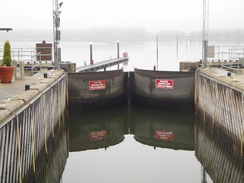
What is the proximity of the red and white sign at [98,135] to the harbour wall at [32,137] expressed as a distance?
67.4 inches

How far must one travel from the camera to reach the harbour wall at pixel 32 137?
7.70 meters

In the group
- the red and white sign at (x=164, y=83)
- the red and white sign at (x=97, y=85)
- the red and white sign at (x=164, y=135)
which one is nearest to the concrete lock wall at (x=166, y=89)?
the red and white sign at (x=164, y=83)

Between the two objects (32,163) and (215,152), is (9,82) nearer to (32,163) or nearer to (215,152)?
(32,163)

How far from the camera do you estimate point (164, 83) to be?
19859mm

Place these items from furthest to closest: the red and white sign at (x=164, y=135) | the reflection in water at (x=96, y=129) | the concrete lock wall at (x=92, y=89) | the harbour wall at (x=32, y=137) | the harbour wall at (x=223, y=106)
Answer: the concrete lock wall at (x=92, y=89)
the red and white sign at (x=164, y=135)
the reflection in water at (x=96, y=129)
the harbour wall at (x=223, y=106)
the harbour wall at (x=32, y=137)

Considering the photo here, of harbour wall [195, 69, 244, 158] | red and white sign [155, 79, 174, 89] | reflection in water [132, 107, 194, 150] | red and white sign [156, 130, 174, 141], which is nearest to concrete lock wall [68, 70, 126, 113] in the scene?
reflection in water [132, 107, 194, 150]

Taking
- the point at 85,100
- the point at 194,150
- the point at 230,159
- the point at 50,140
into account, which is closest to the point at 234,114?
the point at 230,159

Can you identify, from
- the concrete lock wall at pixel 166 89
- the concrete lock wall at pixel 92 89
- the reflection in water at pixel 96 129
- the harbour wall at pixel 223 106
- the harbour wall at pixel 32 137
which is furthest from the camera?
the concrete lock wall at pixel 92 89

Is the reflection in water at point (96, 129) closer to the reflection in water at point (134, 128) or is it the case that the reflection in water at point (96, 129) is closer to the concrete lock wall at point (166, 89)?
the reflection in water at point (134, 128)

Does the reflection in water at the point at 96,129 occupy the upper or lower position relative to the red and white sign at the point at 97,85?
lower

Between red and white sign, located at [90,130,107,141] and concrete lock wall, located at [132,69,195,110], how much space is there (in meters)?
3.99

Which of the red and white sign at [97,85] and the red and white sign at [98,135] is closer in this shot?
the red and white sign at [98,135]

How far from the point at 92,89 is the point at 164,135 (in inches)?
202

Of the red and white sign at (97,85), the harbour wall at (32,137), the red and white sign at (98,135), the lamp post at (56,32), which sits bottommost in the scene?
the red and white sign at (98,135)
